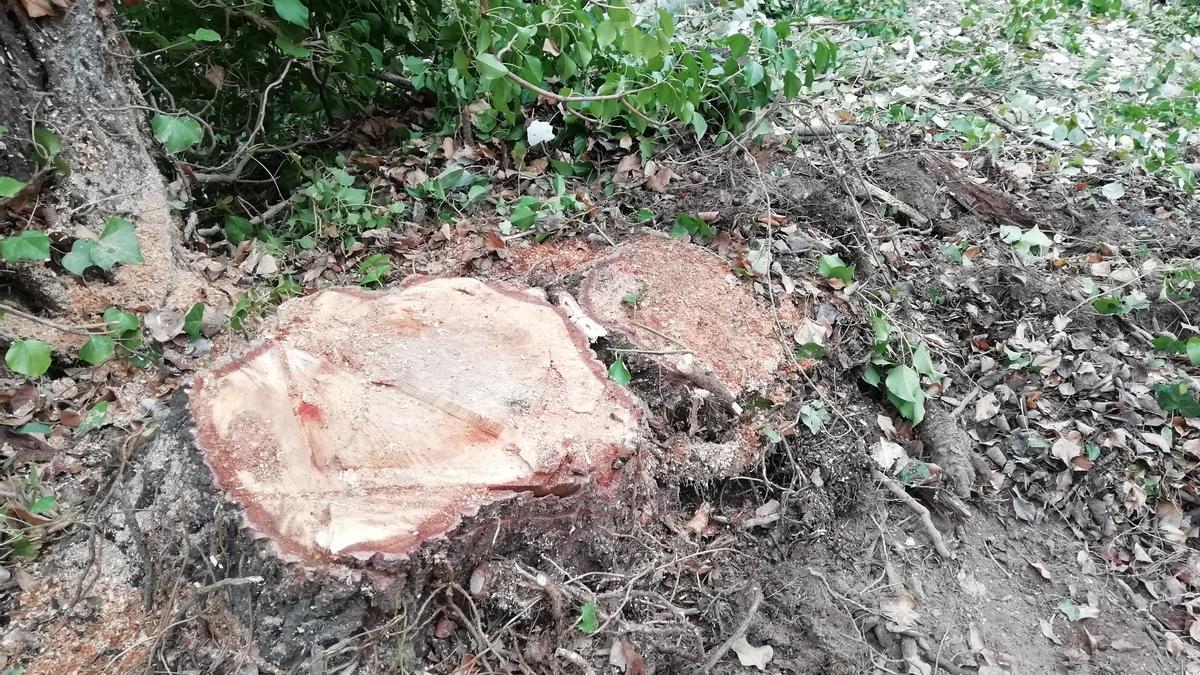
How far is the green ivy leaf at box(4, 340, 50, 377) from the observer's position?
1672 millimetres

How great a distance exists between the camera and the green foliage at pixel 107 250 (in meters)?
1.87

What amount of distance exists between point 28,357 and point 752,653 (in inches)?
71.6

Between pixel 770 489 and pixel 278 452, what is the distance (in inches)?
49.4

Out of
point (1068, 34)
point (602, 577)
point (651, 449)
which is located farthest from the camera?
point (1068, 34)

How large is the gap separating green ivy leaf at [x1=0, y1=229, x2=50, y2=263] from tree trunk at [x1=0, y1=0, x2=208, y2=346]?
180 mm

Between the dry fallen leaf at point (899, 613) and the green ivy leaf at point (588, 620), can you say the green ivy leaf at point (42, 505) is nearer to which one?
the green ivy leaf at point (588, 620)

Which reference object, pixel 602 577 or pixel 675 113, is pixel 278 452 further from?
pixel 675 113

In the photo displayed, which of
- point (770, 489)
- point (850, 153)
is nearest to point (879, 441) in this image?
point (770, 489)

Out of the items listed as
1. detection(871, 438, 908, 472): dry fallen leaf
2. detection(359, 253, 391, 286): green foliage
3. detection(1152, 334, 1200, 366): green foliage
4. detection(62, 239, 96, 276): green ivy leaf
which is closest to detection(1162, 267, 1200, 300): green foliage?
detection(1152, 334, 1200, 366): green foliage

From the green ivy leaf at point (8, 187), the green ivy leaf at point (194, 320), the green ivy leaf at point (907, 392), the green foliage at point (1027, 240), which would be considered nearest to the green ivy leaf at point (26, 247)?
the green ivy leaf at point (8, 187)

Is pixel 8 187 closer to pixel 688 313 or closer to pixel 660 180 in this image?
pixel 688 313

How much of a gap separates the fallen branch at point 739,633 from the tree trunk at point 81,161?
1730 millimetres

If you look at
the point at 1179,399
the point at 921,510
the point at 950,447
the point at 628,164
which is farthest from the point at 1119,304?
the point at 628,164

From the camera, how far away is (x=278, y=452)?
149 centimetres
